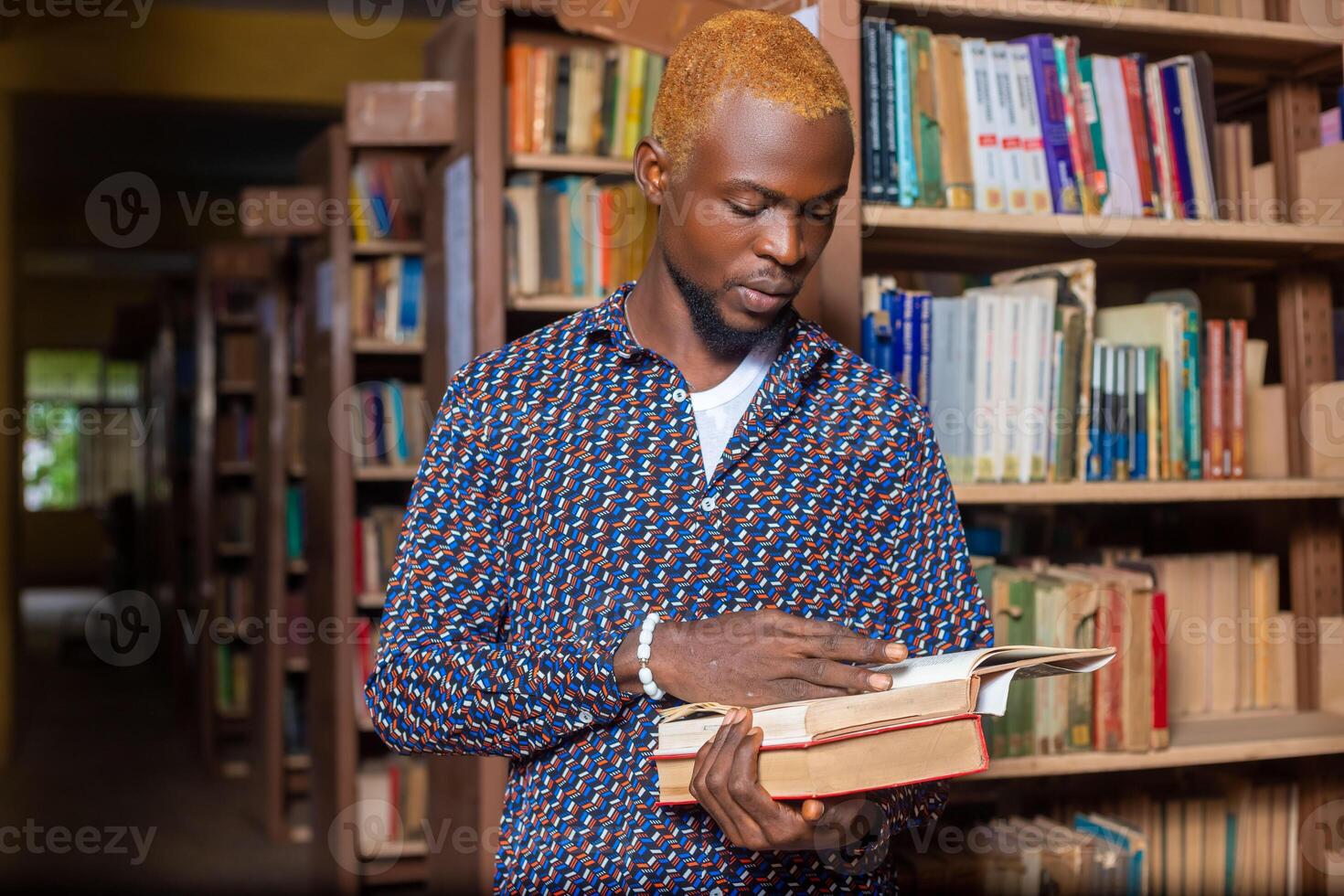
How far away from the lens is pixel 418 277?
388 cm

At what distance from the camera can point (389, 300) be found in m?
3.88

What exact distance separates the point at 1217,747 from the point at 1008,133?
1.03 metres

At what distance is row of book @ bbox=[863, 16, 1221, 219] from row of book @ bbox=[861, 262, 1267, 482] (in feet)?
0.50

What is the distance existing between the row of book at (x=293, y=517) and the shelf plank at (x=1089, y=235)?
310 centimetres

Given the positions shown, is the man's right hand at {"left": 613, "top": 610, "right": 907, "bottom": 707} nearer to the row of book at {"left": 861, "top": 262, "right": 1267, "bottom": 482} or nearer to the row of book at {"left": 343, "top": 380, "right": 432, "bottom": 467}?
the row of book at {"left": 861, "top": 262, "right": 1267, "bottom": 482}

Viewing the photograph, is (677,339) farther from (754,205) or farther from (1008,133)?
(1008,133)

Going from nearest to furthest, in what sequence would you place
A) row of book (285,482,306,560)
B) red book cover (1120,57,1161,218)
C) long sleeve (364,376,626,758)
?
long sleeve (364,376,626,758), red book cover (1120,57,1161,218), row of book (285,482,306,560)

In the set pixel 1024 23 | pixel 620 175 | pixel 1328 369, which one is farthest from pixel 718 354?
pixel 620 175

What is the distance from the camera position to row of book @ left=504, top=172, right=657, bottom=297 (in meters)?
3.00

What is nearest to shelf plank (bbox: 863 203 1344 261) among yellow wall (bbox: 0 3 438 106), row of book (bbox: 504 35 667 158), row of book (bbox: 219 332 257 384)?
row of book (bbox: 504 35 667 158)

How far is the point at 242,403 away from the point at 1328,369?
4842mm

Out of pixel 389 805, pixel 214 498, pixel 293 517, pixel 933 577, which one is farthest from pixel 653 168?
pixel 214 498

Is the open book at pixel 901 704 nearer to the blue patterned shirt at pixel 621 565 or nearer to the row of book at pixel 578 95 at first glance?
the blue patterned shirt at pixel 621 565

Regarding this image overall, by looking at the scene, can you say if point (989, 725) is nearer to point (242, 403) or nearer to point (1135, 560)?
point (1135, 560)
